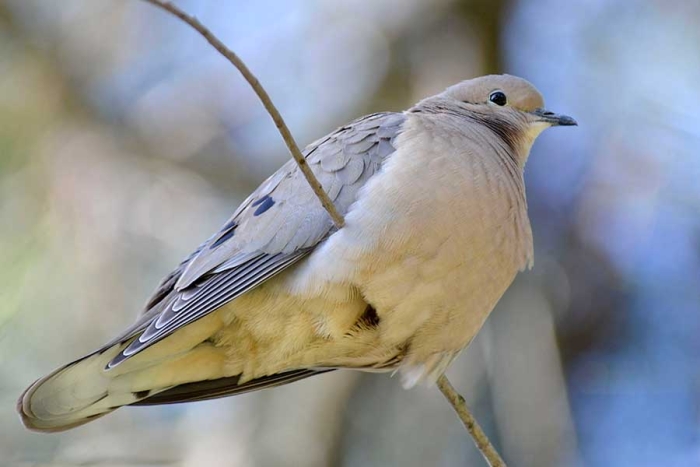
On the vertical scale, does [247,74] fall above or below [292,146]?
above

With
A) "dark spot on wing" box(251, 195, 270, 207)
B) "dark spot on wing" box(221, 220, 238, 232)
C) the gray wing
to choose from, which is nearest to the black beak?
the gray wing

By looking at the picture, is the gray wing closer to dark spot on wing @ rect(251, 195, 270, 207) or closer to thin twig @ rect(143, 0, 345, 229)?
dark spot on wing @ rect(251, 195, 270, 207)

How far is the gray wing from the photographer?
2898 millimetres

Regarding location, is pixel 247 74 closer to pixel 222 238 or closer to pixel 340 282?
pixel 340 282

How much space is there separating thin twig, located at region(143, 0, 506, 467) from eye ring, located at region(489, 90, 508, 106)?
4.32 ft

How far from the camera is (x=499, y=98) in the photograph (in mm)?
3803

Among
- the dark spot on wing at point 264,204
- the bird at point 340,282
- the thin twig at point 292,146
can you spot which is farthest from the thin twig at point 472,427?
the dark spot on wing at point 264,204

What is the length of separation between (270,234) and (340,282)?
35 centimetres

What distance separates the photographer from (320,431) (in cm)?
543

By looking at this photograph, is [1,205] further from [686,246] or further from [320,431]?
[686,246]

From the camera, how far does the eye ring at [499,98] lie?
3799 millimetres

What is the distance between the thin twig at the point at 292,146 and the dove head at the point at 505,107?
1095 mm

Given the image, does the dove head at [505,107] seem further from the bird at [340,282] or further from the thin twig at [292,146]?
the thin twig at [292,146]

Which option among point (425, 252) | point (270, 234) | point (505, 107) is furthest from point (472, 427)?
point (505, 107)
